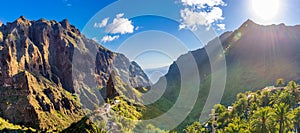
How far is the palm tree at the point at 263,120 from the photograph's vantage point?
204 ft

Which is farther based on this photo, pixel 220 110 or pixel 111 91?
pixel 111 91

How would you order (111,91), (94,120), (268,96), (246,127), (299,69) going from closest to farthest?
(246,127)
(94,120)
(268,96)
(111,91)
(299,69)

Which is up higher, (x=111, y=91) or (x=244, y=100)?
(x=111, y=91)

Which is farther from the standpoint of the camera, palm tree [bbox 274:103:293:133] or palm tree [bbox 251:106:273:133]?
palm tree [bbox 274:103:293:133]

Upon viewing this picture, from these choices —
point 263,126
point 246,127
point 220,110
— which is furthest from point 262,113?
point 220,110

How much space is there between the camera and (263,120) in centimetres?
6253

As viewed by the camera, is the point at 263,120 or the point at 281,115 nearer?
the point at 281,115

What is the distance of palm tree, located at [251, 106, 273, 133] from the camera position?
204ft

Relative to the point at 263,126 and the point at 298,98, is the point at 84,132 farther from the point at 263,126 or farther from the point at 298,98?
the point at 298,98

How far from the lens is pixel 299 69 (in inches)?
7603

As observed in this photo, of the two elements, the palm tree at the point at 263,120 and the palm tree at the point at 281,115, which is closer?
the palm tree at the point at 263,120

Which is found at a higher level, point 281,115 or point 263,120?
point 281,115

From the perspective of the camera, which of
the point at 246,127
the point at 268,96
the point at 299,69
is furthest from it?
the point at 299,69

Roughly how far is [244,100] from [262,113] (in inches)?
1879
